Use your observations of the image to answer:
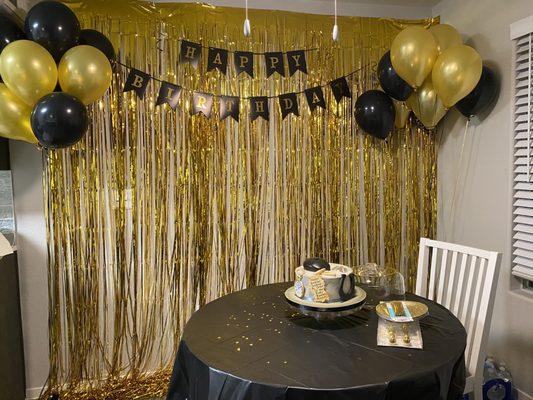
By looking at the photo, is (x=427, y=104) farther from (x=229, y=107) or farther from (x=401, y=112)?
(x=229, y=107)

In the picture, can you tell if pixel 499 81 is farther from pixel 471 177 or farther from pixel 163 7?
pixel 163 7

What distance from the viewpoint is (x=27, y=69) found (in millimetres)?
1664

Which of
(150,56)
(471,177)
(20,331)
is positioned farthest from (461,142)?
(20,331)

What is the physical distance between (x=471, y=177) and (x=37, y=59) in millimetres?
2425

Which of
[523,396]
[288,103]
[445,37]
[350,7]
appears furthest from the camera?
[350,7]

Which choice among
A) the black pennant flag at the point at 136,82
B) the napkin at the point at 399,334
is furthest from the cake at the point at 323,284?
the black pennant flag at the point at 136,82

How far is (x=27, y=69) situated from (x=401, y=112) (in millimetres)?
2059

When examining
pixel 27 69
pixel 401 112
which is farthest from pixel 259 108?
pixel 27 69

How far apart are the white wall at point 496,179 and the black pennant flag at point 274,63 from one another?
1.17m

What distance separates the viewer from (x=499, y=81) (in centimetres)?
219

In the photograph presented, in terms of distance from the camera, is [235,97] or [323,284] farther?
[235,97]

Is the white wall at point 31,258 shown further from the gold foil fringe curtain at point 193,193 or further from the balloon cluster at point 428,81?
the balloon cluster at point 428,81

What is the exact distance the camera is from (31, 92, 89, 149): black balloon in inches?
66.1

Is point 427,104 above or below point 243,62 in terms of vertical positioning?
below
